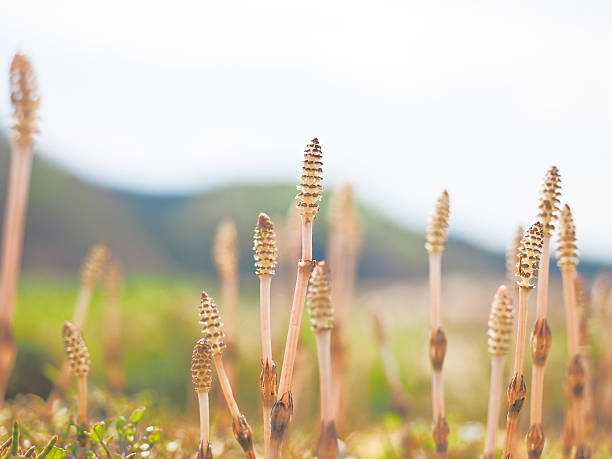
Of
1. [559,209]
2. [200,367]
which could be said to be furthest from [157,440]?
[559,209]

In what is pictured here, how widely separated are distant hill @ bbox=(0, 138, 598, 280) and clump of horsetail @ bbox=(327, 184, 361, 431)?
1.78 meters

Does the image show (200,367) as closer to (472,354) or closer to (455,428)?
(455,428)

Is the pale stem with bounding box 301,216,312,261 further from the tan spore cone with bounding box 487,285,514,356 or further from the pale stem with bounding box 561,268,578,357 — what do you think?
the pale stem with bounding box 561,268,578,357

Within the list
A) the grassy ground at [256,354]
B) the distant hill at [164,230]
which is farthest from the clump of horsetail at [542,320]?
Result: the distant hill at [164,230]

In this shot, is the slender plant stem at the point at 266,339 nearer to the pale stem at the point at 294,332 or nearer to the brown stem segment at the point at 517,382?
the pale stem at the point at 294,332

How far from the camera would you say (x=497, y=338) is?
26.6 inches

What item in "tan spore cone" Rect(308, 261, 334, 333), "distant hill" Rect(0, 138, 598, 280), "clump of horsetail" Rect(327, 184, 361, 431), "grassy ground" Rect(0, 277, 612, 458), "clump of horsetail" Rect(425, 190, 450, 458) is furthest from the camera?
"distant hill" Rect(0, 138, 598, 280)

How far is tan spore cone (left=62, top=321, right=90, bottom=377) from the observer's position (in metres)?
0.72

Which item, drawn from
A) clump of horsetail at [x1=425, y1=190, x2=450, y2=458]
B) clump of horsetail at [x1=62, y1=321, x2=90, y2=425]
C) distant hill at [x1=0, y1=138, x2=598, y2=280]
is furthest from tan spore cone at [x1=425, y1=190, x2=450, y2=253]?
distant hill at [x1=0, y1=138, x2=598, y2=280]

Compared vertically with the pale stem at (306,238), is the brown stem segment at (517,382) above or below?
below

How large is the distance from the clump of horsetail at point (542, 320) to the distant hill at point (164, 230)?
99.3 inches

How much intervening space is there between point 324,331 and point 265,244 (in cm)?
13

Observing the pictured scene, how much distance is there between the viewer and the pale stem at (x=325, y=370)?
57 cm

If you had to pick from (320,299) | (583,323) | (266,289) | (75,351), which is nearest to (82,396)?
(75,351)
